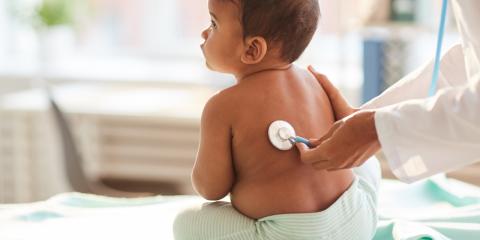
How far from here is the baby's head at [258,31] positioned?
4.27 feet

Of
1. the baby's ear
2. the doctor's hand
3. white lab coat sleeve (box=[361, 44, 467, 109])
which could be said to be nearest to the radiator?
white lab coat sleeve (box=[361, 44, 467, 109])

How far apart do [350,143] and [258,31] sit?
0.85ft

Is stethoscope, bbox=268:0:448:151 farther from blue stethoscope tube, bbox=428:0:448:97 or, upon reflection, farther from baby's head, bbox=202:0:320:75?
baby's head, bbox=202:0:320:75

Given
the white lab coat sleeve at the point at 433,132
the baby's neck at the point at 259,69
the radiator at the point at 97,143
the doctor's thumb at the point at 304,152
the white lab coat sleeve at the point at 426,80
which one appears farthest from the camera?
the radiator at the point at 97,143

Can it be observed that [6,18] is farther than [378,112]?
Yes

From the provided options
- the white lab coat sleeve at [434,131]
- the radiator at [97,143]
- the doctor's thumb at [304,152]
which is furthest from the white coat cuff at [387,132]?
the radiator at [97,143]

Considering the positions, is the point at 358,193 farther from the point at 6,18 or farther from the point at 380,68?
the point at 6,18

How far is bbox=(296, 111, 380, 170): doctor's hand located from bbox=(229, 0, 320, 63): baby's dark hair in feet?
0.62

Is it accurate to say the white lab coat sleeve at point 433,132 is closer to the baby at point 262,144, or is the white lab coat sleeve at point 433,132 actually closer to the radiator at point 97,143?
the baby at point 262,144

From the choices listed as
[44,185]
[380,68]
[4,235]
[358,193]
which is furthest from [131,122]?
[358,193]

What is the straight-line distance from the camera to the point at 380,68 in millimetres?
3145

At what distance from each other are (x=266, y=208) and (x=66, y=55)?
9.88 feet

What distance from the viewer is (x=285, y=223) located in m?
1.32

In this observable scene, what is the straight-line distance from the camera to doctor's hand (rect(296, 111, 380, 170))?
1192 mm
